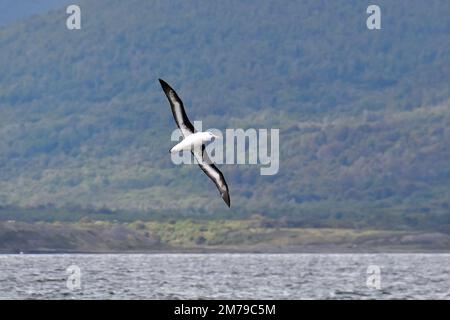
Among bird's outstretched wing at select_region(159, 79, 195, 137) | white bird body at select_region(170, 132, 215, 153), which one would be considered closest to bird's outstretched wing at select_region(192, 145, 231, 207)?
white bird body at select_region(170, 132, 215, 153)

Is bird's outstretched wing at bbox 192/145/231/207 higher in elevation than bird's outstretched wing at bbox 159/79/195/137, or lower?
lower

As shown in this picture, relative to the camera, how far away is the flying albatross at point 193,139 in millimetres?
42719

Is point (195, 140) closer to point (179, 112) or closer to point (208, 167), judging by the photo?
point (179, 112)

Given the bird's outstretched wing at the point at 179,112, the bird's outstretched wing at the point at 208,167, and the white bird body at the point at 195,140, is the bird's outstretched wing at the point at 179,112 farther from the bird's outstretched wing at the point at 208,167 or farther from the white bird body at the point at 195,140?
the bird's outstretched wing at the point at 208,167

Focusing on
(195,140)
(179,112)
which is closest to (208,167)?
(195,140)

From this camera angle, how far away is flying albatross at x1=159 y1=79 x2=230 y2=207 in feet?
140

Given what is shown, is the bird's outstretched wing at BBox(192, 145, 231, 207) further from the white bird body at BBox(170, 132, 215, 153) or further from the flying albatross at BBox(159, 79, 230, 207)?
the white bird body at BBox(170, 132, 215, 153)

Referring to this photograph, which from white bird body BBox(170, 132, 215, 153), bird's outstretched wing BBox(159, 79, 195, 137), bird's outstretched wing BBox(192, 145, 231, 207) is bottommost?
bird's outstretched wing BBox(192, 145, 231, 207)

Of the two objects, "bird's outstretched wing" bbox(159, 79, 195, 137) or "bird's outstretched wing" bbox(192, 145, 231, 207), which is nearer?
"bird's outstretched wing" bbox(159, 79, 195, 137)

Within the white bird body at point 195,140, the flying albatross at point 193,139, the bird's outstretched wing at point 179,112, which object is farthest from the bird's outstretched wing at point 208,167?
the bird's outstretched wing at point 179,112

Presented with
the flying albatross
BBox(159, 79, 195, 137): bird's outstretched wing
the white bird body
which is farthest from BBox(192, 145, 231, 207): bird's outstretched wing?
BBox(159, 79, 195, 137): bird's outstretched wing

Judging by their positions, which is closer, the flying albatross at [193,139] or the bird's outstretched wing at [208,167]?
the flying albatross at [193,139]
